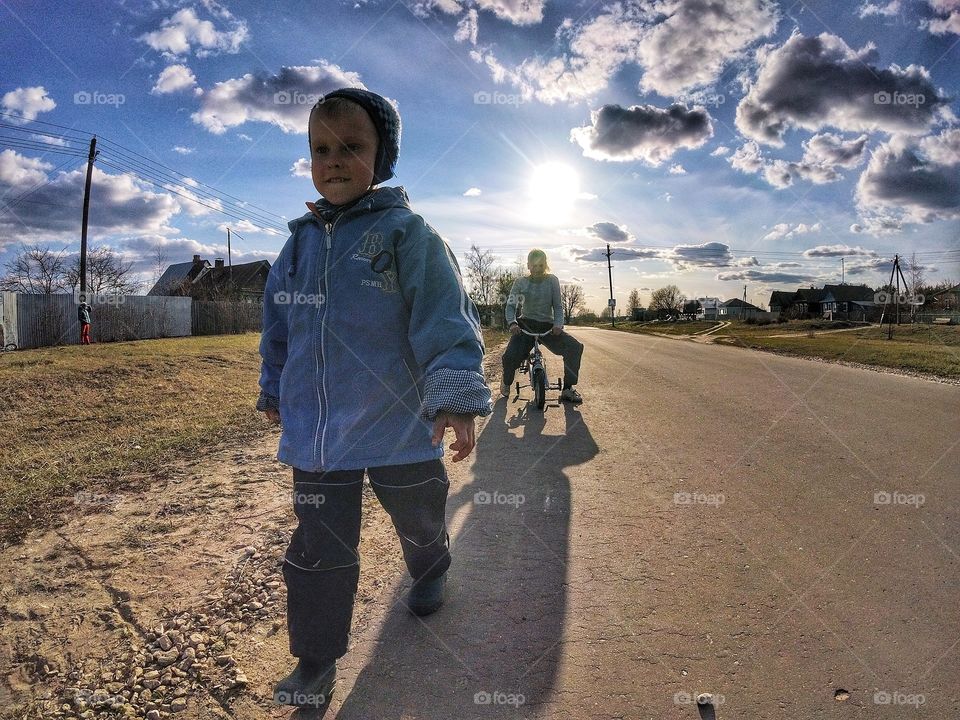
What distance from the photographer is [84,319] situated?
1948cm

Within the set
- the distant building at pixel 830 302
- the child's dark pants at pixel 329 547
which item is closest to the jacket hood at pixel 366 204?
the child's dark pants at pixel 329 547

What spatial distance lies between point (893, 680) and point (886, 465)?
123 inches

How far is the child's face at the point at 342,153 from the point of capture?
6.71 ft

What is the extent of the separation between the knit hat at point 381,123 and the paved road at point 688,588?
202 cm

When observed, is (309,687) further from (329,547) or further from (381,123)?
(381,123)

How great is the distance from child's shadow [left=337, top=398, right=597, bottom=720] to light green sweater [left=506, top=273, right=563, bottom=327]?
3.60 metres

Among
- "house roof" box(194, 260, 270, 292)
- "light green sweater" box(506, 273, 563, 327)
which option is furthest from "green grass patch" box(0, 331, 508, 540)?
"house roof" box(194, 260, 270, 292)

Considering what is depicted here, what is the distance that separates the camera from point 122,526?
128 inches

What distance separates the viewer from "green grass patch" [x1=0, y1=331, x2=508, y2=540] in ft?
13.1

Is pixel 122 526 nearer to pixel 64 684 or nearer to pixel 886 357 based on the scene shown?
pixel 64 684

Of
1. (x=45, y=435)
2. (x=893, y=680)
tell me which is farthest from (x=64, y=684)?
(x=45, y=435)

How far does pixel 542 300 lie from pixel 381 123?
512 centimetres

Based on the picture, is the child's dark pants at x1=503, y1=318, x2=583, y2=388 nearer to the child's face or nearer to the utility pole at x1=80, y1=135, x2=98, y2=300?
the child's face

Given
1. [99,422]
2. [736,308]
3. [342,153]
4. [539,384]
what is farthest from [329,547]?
[736,308]
